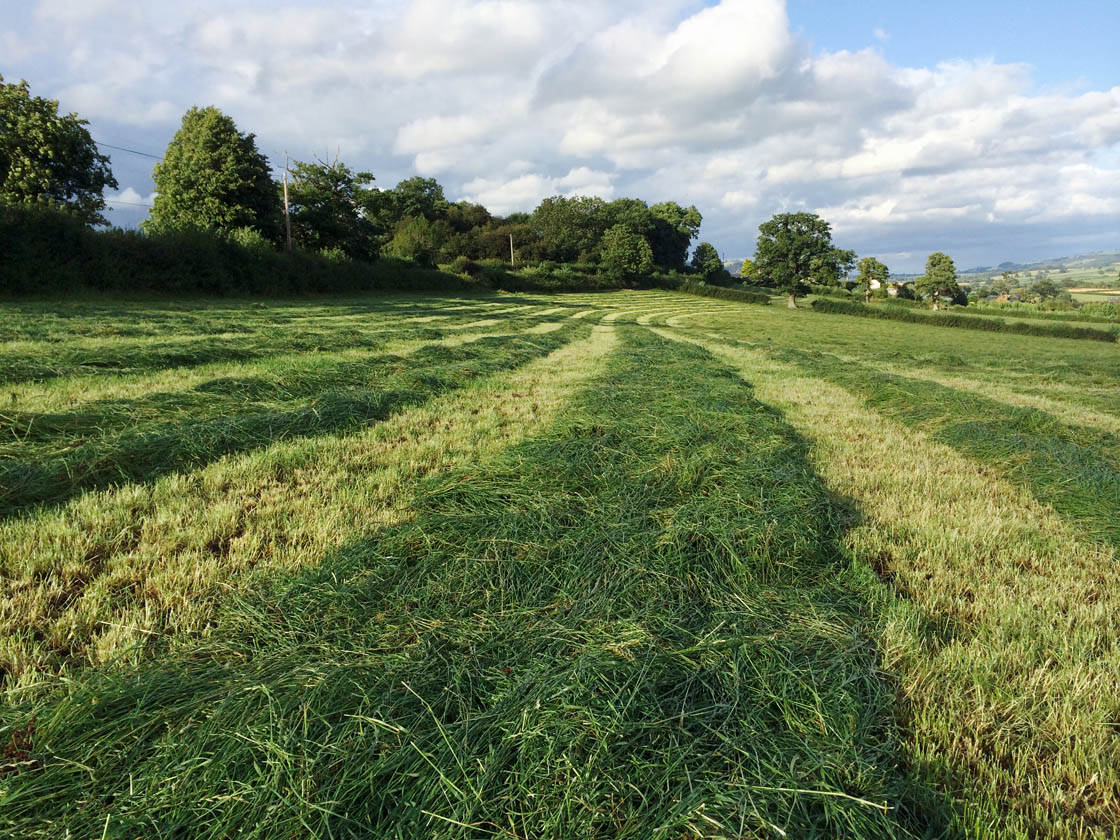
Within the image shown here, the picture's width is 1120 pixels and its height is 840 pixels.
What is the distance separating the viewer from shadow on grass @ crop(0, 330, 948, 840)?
1.47m

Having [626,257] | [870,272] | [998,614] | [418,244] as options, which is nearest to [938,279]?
[870,272]

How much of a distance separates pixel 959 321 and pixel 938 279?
26583 millimetres

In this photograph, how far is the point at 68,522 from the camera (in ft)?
10.9

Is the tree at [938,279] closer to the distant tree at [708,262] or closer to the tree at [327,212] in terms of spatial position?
the distant tree at [708,262]

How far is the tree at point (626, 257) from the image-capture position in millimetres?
66875

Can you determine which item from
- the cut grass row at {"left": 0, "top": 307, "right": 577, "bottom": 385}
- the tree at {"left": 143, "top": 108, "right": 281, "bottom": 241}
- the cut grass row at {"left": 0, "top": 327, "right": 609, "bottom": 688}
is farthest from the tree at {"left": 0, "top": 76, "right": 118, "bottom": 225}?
the cut grass row at {"left": 0, "top": 327, "right": 609, "bottom": 688}

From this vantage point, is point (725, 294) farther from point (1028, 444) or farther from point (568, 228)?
point (1028, 444)

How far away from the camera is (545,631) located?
232 cm

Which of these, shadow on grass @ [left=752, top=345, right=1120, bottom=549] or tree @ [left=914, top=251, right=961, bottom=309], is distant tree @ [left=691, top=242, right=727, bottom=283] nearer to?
tree @ [left=914, top=251, right=961, bottom=309]

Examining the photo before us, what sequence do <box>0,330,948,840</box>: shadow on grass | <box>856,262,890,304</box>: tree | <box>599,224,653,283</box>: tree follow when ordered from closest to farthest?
1. <box>0,330,948,840</box>: shadow on grass
2. <box>599,224,653,283</box>: tree
3. <box>856,262,890,304</box>: tree

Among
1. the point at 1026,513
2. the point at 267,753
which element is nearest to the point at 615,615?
the point at 267,753

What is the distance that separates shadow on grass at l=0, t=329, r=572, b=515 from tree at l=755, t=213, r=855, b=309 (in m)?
60.6

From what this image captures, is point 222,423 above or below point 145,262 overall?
below

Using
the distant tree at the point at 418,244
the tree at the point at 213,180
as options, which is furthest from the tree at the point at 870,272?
the tree at the point at 213,180
